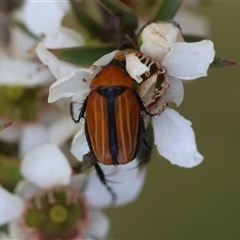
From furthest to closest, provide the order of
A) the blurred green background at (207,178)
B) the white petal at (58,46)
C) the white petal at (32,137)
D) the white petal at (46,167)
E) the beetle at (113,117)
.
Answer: the blurred green background at (207,178) → the white petal at (32,137) → the white petal at (46,167) → the white petal at (58,46) → the beetle at (113,117)

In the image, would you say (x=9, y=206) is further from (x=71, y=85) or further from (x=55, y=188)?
(x=71, y=85)

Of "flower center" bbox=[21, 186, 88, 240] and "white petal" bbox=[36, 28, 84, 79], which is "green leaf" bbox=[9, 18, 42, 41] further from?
"flower center" bbox=[21, 186, 88, 240]

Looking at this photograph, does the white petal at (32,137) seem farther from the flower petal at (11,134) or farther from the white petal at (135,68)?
the white petal at (135,68)

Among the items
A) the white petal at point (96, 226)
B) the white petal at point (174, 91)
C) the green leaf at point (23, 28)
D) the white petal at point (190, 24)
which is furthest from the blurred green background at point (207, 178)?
the white petal at point (174, 91)

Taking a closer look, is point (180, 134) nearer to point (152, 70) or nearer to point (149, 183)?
point (152, 70)

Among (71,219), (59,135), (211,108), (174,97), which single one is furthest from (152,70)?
(211,108)

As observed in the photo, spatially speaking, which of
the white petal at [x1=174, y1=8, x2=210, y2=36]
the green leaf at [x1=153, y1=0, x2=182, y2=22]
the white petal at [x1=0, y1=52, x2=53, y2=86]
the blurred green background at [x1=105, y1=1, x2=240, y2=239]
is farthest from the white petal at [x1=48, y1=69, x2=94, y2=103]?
the blurred green background at [x1=105, y1=1, x2=240, y2=239]

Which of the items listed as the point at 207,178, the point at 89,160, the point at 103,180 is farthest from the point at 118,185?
the point at 207,178
